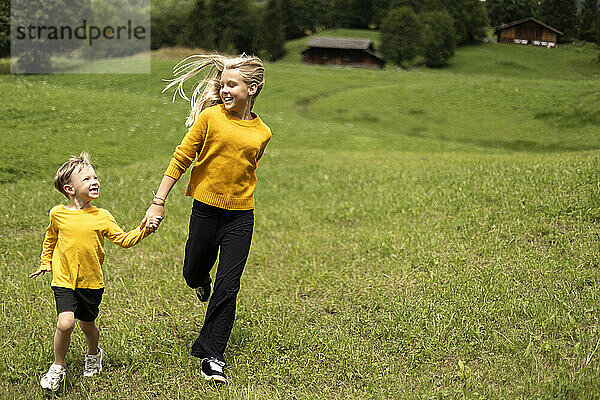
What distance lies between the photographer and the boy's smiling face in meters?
4.98

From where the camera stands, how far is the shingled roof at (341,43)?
3196 inches

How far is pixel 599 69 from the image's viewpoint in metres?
73.1

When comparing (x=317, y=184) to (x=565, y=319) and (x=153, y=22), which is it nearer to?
(x=565, y=319)

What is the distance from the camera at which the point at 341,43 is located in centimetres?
8300

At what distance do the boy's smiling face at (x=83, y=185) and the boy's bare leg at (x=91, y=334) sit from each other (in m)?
1.30

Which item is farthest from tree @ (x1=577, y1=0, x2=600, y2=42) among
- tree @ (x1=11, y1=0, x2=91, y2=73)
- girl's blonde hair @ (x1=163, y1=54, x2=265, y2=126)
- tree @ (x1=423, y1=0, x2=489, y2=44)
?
girl's blonde hair @ (x1=163, y1=54, x2=265, y2=126)

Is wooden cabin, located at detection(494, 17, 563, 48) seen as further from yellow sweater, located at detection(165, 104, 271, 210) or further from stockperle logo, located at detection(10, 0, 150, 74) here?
yellow sweater, located at detection(165, 104, 271, 210)

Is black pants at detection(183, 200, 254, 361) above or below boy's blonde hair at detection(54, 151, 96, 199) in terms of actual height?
below

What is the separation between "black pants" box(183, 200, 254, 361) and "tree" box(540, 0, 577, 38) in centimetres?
11111

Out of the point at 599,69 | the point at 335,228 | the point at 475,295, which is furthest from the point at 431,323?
the point at 599,69

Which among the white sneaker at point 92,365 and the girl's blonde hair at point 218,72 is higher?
the girl's blonde hair at point 218,72

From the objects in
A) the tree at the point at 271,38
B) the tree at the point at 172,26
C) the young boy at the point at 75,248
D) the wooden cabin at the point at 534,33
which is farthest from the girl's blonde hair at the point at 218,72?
the wooden cabin at the point at 534,33

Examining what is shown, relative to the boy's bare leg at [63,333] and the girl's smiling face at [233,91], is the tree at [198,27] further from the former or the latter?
the boy's bare leg at [63,333]

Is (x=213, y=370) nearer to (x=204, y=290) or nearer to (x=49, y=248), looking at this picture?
(x=204, y=290)
